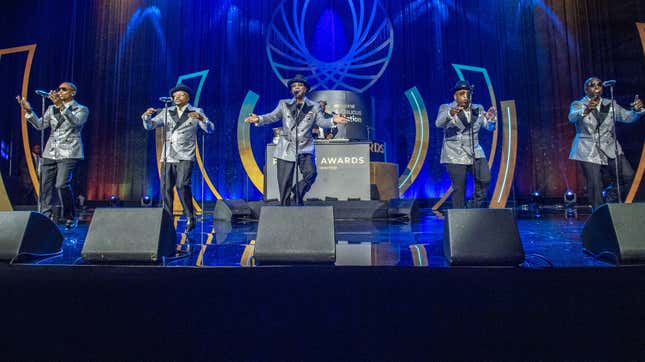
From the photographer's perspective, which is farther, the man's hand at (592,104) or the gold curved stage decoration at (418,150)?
A: the gold curved stage decoration at (418,150)

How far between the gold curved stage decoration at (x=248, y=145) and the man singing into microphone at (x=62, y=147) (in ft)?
18.4

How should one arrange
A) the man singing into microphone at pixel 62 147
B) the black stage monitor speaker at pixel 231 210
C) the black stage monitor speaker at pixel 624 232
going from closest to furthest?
the black stage monitor speaker at pixel 624 232 < the man singing into microphone at pixel 62 147 < the black stage monitor speaker at pixel 231 210

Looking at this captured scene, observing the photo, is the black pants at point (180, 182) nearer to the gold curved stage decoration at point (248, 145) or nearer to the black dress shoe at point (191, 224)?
the black dress shoe at point (191, 224)

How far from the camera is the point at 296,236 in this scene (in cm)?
268

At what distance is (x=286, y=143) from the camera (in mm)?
5324

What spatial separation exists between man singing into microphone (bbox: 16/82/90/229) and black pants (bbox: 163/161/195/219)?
147cm

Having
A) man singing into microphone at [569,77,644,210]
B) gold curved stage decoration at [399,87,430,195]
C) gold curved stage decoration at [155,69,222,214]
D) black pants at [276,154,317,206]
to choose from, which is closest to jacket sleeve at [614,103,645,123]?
man singing into microphone at [569,77,644,210]

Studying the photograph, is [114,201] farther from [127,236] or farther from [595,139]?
[595,139]

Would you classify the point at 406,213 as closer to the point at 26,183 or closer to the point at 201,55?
the point at 201,55

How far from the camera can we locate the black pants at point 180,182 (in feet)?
17.3

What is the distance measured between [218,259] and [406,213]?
436cm

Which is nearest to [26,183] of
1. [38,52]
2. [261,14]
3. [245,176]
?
[38,52]

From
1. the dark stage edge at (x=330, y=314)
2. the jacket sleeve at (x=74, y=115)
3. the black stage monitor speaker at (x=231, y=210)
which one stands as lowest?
the dark stage edge at (x=330, y=314)

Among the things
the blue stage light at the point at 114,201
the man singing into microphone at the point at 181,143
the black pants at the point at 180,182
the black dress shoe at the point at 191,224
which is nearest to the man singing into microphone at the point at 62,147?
the man singing into microphone at the point at 181,143
